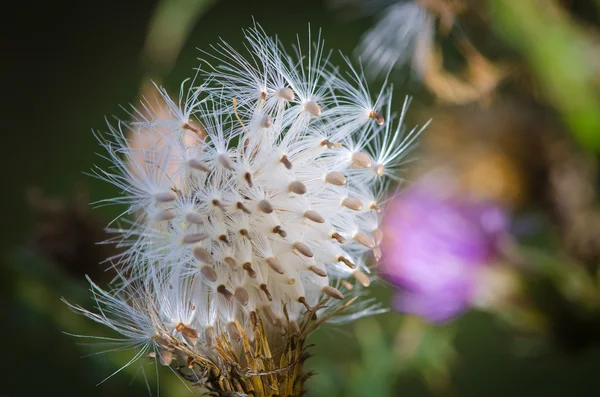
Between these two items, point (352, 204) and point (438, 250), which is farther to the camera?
point (438, 250)

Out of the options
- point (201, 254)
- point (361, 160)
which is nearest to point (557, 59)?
point (361, 160)

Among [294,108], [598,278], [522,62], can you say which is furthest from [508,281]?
[294,108]

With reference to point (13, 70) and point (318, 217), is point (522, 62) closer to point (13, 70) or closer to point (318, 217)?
point (318, 217)

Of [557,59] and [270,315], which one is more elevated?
[557,59]

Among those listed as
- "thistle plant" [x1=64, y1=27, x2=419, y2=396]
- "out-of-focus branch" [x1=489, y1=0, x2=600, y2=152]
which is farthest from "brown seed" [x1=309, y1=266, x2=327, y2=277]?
"out-of-focus branch" [x1=489, y1=0, x2=600, y2=152]

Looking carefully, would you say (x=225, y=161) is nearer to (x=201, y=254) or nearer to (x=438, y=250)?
(x=201, y=254)

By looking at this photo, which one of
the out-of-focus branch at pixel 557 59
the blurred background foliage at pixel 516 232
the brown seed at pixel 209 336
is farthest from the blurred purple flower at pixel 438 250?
the brown seed at pixel 209 336
